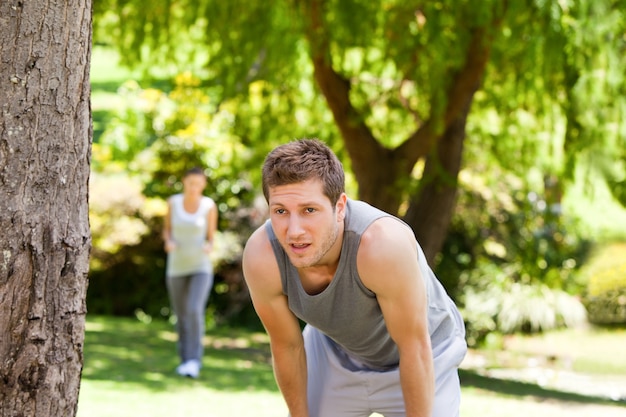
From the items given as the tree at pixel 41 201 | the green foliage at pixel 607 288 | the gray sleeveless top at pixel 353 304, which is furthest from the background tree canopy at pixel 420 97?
the tree at pixel 41 201

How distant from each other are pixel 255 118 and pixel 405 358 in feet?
30.0

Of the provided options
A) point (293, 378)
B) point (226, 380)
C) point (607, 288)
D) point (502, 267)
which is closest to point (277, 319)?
point (293, 378)

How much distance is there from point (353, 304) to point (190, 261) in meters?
5.00

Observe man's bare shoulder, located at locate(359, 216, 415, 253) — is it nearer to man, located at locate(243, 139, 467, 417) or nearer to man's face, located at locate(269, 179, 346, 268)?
man, located at locate(243, 139, 467, 417)

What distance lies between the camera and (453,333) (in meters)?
3.85

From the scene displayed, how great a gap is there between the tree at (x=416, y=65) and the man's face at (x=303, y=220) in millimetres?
3919

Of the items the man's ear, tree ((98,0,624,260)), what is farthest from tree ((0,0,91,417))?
tree ((98,0,624,260))

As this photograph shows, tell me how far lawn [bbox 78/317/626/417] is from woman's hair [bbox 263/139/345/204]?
3833 mm

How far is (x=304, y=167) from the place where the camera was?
3.12m

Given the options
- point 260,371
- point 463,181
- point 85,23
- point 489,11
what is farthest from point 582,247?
point 85,23

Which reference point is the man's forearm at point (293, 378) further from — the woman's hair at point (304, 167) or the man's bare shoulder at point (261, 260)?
the woman's hair at point (304, 167)

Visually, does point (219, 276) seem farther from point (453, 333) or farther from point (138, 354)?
point (453, 333)

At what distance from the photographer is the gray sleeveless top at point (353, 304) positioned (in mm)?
3330

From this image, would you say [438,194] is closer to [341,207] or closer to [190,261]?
[190,261]
